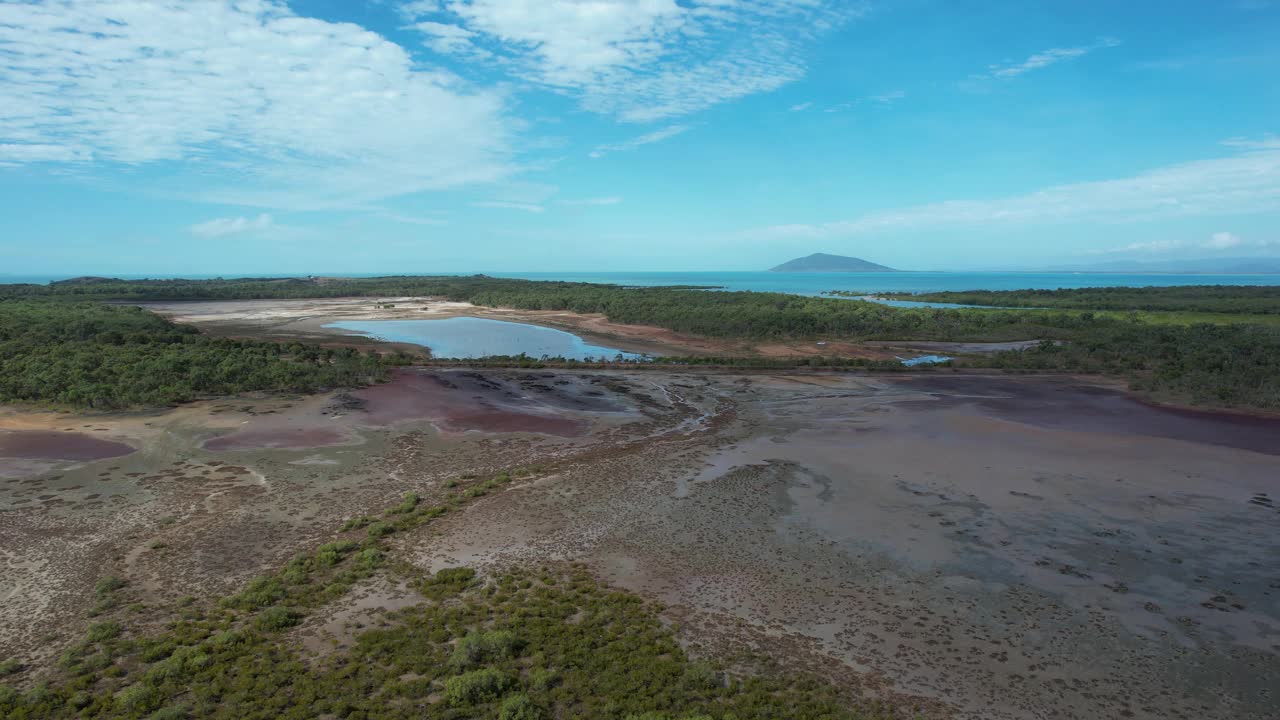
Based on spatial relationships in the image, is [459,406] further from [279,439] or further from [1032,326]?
[1032,326]

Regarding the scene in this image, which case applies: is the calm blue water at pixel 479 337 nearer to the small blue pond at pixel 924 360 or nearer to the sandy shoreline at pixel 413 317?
the sandy shoreline at pixel 413 317

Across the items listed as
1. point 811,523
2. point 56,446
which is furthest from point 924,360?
point 56,446

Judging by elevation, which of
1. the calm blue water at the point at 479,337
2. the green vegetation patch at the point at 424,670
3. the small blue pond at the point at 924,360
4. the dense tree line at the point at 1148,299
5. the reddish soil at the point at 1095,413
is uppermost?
the dense tree line at the point at 1148,299

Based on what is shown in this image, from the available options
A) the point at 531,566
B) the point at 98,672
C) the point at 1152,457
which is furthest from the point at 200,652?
the point at 1152,457

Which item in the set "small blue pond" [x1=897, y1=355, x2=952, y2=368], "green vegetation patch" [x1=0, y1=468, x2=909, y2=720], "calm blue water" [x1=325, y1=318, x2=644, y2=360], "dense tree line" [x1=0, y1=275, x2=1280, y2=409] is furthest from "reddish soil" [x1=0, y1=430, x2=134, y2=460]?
"small blue pond" [x1=897, y1=355, x2=952, y2=368]

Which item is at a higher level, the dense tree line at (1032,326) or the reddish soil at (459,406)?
the dense tree line at (1032,326)

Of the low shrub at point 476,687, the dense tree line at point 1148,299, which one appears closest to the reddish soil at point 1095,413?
the low shrub at point 476,687
